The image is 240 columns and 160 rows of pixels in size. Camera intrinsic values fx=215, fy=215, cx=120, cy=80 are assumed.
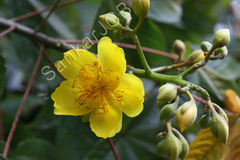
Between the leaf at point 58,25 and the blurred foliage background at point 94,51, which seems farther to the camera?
the leaf at point 58,25

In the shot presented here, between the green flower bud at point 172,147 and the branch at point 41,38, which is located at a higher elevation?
the branch at point 41,38

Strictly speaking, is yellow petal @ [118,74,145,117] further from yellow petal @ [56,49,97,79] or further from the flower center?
yellow petal @ [56,49,97,79]

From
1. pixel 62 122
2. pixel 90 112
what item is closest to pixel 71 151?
pixel 62 122

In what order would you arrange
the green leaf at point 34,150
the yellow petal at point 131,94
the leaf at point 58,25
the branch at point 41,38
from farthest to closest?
the leaf at point 58,25 < the green leaf at point 34,150 < the branch at point 41,38 < the yellow petal at point 131,94

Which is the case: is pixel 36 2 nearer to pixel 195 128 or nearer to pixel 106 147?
pixel 106 147

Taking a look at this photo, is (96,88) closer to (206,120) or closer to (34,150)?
(206,120)

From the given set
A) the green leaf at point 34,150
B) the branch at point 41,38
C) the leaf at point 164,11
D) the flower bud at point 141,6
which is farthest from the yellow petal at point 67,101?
the leaf at point 164,11

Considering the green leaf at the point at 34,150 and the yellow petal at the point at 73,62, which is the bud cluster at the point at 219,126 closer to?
the yellow petal at the point at 73,62
